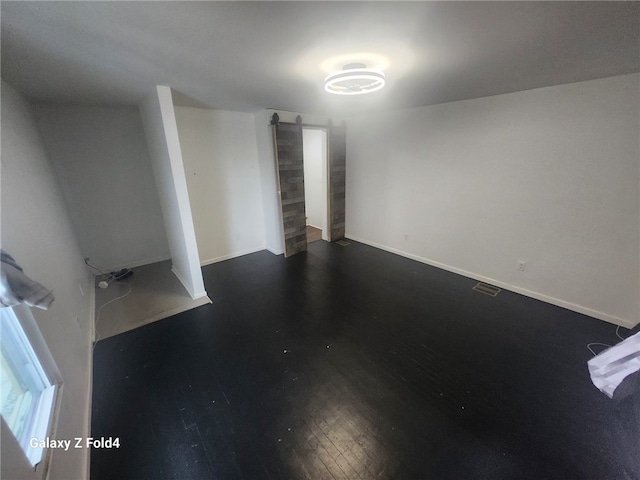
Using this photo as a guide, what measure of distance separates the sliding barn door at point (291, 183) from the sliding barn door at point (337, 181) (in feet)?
2.25

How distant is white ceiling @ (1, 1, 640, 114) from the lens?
109 centimetres

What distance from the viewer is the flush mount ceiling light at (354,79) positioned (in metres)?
1.73

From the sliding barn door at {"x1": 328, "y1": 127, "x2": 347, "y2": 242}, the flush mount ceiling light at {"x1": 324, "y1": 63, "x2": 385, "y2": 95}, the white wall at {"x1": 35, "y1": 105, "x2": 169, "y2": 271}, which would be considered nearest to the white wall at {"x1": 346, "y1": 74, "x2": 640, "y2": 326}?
the sliding barn door at {"x1": 328, "y1": 127, "x2": 347, "y2": 242}

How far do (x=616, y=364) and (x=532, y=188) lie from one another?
1.98 meters

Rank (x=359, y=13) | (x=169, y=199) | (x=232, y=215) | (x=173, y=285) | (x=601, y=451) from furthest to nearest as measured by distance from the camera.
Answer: (x=232, y=215)
(x=173, y=285)
(x=169, y=199)
(x=601, y=451)
(x=359, y=13)

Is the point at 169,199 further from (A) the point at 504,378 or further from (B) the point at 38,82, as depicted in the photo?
(A) the point at 504,378

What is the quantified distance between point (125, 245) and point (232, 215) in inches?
61.7

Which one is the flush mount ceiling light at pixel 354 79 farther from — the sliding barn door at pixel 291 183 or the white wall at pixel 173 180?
the sliding barn door at pixel 291 183

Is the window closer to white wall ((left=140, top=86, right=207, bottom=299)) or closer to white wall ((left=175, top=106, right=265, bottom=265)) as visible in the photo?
white wall ((left=140, top=86, right=207, bottom=299))

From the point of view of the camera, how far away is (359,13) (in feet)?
3.64

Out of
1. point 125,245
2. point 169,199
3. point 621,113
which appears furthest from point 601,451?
point 125,245

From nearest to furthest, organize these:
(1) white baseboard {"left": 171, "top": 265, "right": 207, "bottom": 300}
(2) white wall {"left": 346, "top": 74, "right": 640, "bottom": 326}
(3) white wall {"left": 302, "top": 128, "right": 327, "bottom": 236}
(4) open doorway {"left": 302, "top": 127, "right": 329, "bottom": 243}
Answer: (2) white wall {"left": 346, "top": 74, "right": 640, "bottom": 326}
(1) white baseboard {"left": 171, "top": 265, "right": 207, "bottom": 300}
(4) open doorway {"left": 302, "top": 127, "right": 329, "bottom": 243}
(3) white wall {"left": 302, "top": 128, "right": 327, "bottom": 236}

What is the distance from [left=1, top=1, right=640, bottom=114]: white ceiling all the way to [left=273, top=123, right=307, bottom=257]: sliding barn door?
123 cm

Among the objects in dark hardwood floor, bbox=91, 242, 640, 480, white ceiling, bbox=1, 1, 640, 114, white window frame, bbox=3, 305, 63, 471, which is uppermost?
white ceiling, bbox=1, 1, 640, 114
